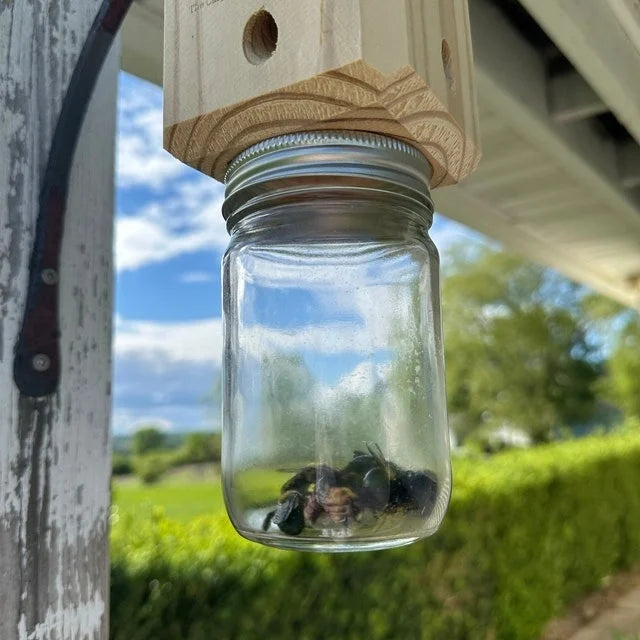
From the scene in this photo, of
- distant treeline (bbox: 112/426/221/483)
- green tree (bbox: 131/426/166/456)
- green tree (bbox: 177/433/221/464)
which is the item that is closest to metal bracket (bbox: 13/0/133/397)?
green tree (bbox: 177/433/221/464)

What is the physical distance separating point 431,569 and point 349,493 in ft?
8.15

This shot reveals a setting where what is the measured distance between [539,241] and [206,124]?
10.4ft

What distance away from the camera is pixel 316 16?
1.30 ft

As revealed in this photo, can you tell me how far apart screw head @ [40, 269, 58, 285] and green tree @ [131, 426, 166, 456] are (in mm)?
25873

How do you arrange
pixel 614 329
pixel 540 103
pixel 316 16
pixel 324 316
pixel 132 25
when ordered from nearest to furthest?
1. pixel 316 16
2. pixel 324 316
3. pixel 132 25
4. pixel 540 103
5. pixel 614 329

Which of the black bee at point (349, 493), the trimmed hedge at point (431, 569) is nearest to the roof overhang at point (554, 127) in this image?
the black bee at point (349, 493)

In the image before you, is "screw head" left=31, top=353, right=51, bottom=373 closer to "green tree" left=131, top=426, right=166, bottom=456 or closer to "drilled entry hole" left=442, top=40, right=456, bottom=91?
"drilled entry hole" left=442, top=40, right=456, bottom=91

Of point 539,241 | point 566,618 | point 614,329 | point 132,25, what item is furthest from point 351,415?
point 614,329

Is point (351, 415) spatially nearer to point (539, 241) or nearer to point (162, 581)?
point (162, 581)

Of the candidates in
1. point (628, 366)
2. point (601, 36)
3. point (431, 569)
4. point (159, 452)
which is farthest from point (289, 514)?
point (159, 452)

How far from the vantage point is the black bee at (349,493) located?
1.41 ft

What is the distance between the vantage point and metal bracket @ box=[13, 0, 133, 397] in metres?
0.54

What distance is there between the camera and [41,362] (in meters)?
0.54

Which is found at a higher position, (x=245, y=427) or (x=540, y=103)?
(x=540, y=103)
